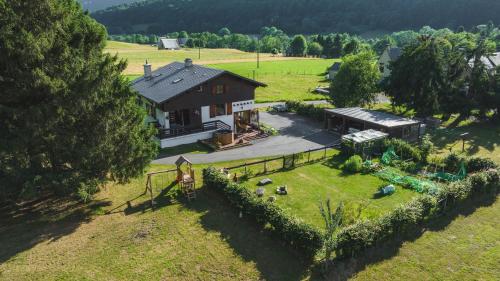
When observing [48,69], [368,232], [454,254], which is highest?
[48,69]

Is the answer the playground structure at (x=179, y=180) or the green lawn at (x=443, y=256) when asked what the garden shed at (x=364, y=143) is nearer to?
the green lawn at (x=443, y=256)

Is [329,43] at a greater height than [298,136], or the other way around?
[329,43]

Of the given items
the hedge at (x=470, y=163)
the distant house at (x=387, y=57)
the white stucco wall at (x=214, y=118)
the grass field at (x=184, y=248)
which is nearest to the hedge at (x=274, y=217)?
the grass field at (x=184, y=248)

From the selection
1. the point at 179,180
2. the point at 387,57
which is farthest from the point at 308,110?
the point at 387,57

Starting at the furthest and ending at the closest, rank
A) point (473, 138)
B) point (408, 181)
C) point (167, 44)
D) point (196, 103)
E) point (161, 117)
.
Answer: point (167, 44), point (473, 138), point (161, 117), point (196, 103), point (408, 181)

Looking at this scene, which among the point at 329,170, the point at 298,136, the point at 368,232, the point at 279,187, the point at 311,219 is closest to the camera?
the point at 368,232

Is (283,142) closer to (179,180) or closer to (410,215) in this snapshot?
(179,180)

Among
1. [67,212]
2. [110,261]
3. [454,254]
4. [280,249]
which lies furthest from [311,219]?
[67,212]

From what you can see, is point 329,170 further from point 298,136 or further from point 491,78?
point 491,78
